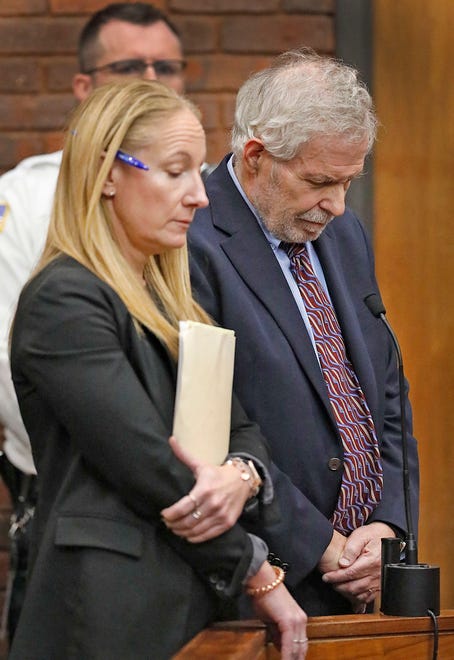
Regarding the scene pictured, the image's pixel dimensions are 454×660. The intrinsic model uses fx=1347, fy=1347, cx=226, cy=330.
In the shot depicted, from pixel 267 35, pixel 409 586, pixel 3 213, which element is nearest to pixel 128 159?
pixel 409 586

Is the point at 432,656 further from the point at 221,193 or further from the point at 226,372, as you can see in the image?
the point at 221,193

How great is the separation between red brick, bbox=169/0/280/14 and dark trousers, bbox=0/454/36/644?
149 centimetres

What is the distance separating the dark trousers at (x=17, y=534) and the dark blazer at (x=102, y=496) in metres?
1.03

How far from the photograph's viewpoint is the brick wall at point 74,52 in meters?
3.82

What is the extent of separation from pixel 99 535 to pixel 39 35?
7.49 feet

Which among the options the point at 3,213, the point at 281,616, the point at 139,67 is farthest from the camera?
the point at 139,67

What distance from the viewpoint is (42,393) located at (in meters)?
1.89

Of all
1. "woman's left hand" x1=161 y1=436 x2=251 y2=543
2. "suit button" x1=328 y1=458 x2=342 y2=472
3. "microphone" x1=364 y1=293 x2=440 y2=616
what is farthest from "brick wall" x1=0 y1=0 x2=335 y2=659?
"woman's left hand" x1=161 y1=436 x2=251 y2=543

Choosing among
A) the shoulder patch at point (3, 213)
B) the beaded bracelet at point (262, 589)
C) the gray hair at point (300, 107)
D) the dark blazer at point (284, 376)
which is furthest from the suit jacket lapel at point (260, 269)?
the shoulder patch at point (3, 213)

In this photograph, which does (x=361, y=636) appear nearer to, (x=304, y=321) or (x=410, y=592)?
(x=410, y=592)

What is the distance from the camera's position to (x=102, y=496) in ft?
6.22

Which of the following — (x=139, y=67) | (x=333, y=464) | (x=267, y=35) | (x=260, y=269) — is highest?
(x=267, y=35)

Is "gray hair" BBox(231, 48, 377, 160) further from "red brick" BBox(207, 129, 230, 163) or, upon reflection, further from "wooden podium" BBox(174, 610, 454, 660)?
"red brick" BBox(207, 129, 230, 163)

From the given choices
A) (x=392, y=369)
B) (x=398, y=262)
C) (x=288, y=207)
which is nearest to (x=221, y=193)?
(x=288, y=207)
